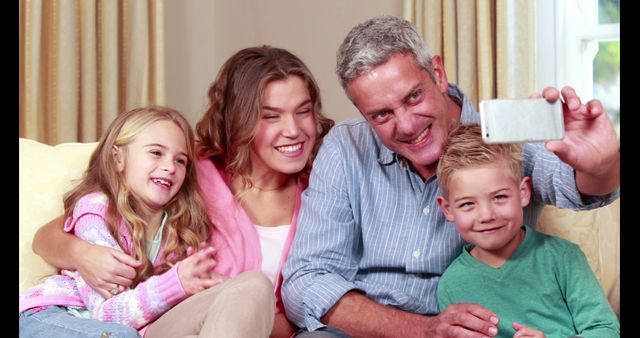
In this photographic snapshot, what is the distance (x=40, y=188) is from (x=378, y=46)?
881 millimetres

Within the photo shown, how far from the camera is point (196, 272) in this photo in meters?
1.69

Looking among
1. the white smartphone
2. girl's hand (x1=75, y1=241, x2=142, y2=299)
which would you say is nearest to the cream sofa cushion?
girl's hand (x1=75, y1=241, x2=142, y2=299)

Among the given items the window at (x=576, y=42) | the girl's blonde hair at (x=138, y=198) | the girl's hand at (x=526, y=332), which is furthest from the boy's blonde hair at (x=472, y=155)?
the window at (x=576, y=42)

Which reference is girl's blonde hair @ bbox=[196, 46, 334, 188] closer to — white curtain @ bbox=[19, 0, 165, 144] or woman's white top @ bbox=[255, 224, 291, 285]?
woman's white top @ bbox=[255, 224, 291, 285]

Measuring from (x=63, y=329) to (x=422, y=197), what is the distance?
810 mm

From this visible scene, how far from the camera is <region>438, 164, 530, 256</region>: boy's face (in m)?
1.62

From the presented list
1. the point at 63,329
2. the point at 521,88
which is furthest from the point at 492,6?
the point at 63,329

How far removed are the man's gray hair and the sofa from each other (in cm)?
48

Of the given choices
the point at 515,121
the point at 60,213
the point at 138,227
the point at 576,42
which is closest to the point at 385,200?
the point at 138,227

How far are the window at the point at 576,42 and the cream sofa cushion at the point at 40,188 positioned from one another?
183 cm

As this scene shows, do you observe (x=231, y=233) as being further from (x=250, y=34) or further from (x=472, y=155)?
(x=250, y=34)

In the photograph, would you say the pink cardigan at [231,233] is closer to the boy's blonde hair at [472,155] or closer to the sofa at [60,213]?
the sofa at [60,213]

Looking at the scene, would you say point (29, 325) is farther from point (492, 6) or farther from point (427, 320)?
point (492, 6)

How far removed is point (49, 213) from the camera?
6.40 feet
